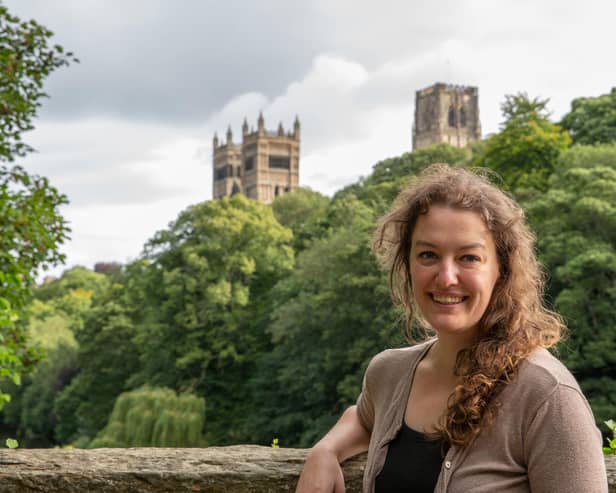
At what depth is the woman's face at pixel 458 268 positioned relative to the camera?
2.10 m

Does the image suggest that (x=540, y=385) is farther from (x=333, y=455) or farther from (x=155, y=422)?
(x=155, y=422)

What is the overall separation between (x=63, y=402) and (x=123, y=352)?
4842 millimetres

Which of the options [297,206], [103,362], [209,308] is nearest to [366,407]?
[209,308]

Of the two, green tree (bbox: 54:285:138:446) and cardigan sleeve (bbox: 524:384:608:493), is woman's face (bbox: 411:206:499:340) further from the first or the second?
green tree (bbox: 54:285:138:446)

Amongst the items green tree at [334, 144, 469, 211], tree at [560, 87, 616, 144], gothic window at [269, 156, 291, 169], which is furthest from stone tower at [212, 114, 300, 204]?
tree at [560, 87, 616, 144]

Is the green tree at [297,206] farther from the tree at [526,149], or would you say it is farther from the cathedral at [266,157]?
the tree at [526,149]

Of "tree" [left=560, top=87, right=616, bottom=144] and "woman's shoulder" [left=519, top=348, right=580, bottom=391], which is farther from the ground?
"tree" [left=560, top=87, right=616, bottom=144]

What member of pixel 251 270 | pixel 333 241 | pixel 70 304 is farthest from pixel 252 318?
pixel 70 304

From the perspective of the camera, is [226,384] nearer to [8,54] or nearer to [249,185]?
[8,54]

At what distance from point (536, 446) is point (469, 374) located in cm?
27

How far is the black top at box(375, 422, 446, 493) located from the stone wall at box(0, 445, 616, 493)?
0.56 meters

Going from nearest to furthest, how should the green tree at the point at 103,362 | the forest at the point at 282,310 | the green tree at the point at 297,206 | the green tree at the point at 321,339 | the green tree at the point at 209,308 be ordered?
the forest at the point at 282,310 < the green tree at the point at 321,339 < the green tree at the point at 209,308 < the green tree at the point at 103,362 < the green tree at the point at 297,206

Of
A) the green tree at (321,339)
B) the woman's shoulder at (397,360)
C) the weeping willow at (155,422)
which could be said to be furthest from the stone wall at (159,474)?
the weeping willow at (155,422)

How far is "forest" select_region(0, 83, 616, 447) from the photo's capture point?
21.7 meters
